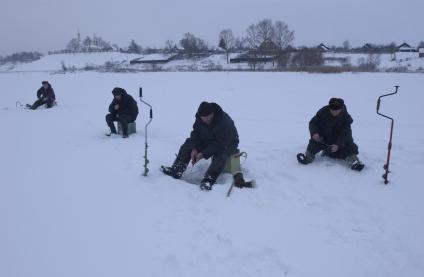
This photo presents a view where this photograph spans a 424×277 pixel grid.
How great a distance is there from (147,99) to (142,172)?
421 inches

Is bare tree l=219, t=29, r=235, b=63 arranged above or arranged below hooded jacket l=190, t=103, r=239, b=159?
above

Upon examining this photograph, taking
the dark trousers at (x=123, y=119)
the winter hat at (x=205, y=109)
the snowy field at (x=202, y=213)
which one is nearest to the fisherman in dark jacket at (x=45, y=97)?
the snowy field at (x=202, y=213)

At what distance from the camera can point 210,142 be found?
224 inches

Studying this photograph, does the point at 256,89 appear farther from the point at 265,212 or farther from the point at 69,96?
the point at 265,212

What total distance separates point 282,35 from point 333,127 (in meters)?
69.7

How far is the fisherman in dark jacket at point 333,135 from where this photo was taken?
5.83 metres

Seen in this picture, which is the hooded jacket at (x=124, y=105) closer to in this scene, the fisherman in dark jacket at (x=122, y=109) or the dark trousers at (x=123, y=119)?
the fisherman in dark jacket at (x=122, y=109)

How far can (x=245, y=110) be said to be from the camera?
13.0 metres

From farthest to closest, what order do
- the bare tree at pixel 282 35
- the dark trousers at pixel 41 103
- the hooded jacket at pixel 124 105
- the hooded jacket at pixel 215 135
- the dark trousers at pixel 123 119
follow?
the bare tree at pixel 282 35, the dark trousers at pixel 41 103, the hooded jacket at pixel 124 105, the dark trousers at pixel 123 119, the hooded jacket at pixel 215 135

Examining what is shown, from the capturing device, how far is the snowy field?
3.50 meters

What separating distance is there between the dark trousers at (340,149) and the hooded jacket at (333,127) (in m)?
0.09

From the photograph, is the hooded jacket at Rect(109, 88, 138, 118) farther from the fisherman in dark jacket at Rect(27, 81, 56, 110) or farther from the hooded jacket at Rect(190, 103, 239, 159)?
the fisherman in dark jacket at Rect(27, 81, 56, 110)

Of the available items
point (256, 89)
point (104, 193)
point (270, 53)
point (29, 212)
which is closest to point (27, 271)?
point (29, 212)

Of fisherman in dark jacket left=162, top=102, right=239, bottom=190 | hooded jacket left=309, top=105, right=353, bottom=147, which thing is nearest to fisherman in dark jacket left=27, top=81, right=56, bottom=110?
fisherman in dark jacket left=162, top=102, right=239, bottom=190
